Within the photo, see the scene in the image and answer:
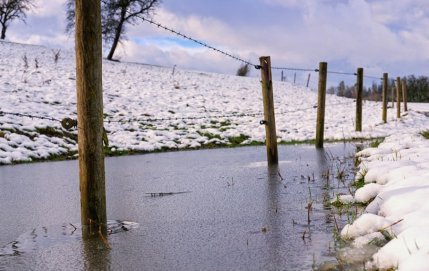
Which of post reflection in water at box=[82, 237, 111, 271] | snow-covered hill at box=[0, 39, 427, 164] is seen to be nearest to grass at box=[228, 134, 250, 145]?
snow-covered hill at box=[0, 39, 427, 164]

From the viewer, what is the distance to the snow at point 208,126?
11.0 feet

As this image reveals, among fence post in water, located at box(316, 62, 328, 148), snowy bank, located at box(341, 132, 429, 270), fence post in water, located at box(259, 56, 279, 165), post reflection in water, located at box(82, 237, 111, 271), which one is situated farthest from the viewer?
fence post in water, located at box(316, 62, 328, 148)

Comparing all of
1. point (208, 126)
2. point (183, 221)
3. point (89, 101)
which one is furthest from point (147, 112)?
point (89, 101)

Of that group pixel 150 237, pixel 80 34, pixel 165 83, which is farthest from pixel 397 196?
pixel 165 83

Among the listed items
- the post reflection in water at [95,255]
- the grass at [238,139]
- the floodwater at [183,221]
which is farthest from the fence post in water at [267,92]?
the grass at [238,139]

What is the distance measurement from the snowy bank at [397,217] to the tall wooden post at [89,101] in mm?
2040

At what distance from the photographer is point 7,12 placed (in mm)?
44969

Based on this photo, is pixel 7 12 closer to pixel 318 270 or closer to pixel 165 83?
pixel 165 83

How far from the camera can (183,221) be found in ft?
14.3

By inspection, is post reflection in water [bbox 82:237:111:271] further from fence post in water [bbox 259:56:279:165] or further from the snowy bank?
fence post in water [bbox 259:56:279:165]

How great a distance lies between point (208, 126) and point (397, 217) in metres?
14.3

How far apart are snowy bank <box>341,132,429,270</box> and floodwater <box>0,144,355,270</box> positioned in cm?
30

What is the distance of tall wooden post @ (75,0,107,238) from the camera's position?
154 inches

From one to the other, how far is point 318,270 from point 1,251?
2.37 m
